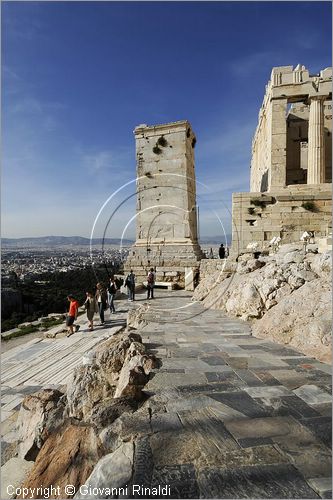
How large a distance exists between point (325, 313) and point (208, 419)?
2.31 metres

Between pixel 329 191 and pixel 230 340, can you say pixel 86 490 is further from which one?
pixel 329 191

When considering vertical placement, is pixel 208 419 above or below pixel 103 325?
above

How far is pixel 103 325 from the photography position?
7.59 metres

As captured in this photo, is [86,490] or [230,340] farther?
[230,340]

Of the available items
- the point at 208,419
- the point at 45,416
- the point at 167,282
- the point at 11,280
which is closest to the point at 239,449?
the point at 208,419

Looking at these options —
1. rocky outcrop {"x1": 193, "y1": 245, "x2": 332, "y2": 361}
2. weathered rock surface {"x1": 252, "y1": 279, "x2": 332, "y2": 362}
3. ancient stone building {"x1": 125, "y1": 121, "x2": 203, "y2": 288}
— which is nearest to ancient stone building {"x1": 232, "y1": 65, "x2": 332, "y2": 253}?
ancient stone building {"x1": 125, "y1": 121, "x2": 203, "y2": 288}

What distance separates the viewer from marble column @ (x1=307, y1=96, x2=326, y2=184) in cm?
1198

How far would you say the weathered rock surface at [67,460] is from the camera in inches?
72.6

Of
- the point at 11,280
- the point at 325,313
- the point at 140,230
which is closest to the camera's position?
the point at 325,313

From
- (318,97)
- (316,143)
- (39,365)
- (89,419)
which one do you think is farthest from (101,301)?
(318,97)

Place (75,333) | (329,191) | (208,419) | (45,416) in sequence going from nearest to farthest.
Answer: (208,419) < (45,416) < (75,333) < (329,191)

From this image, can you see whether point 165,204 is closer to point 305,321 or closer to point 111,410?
point 305,321

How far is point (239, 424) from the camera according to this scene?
1916mm

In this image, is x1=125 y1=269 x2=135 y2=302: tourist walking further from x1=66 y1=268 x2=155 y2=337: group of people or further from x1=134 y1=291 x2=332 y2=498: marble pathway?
x1=134 y1=291 x2=332 y2=498: marble pathway
